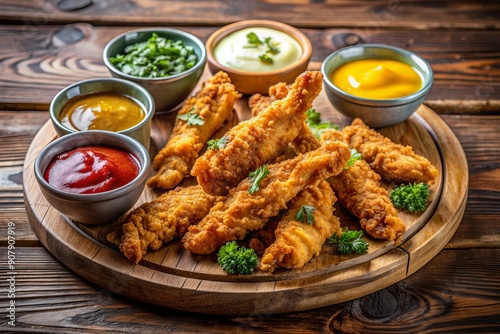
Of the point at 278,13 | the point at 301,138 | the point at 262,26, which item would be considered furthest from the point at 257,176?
the point at 278,13

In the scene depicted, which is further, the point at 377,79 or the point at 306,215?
the point at 377,79

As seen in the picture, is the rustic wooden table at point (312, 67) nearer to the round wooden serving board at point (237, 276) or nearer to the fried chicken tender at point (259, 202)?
the round wooden serving board at point (237, 276)

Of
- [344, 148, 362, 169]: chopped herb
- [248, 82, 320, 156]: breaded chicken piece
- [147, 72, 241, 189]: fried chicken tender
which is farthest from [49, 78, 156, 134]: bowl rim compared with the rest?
[344, 148, 362, 169]: chopped herb

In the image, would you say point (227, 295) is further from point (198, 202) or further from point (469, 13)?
point (469, 13)

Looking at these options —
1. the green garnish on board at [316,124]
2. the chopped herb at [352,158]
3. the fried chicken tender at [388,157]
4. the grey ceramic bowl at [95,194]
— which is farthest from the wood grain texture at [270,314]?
the green garnish on board at [316,124]

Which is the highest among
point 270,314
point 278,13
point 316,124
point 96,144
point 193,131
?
point 96,144

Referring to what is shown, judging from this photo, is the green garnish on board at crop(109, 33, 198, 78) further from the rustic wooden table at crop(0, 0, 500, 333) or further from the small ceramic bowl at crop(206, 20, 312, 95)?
the rustic wooden table at crop(0, 0, 500, 333)

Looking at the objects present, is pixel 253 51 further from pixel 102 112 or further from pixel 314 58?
pixel 102 112

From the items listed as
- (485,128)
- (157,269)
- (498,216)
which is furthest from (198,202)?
(485,128)

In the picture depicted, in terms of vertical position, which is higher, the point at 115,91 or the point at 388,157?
the point at 115,91
